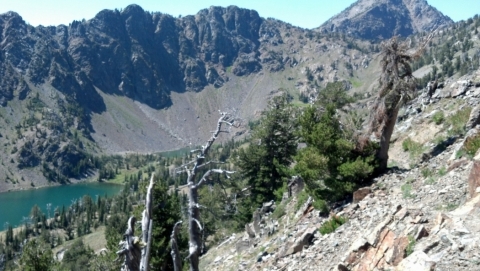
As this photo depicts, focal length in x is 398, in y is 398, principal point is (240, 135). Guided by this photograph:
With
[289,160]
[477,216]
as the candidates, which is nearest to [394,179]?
[477,216]

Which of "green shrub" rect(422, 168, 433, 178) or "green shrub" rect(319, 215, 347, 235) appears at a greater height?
"green shrub" rect(422, 168, 433, 178)

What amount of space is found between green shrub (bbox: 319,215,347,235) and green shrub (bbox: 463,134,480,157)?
606 cm

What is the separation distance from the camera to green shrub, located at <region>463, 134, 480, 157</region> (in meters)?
16.7

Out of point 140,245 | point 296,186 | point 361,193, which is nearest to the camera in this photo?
point 140,245

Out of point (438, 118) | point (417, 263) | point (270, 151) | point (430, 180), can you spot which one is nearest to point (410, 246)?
point (417, 263)

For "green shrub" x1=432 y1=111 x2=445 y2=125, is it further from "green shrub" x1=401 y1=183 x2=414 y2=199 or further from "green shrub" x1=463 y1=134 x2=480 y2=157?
"green shrub" x1=401 y1=183 x2=414 y2=199

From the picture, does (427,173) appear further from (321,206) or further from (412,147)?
(412,147)

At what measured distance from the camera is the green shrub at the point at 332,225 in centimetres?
1819

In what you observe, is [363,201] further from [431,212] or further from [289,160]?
[289,160]

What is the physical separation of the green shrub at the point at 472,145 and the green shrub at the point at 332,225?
6059 millimetres

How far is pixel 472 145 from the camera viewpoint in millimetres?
16891

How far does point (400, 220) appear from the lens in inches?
508

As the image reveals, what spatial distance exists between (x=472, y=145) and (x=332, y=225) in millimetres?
6871

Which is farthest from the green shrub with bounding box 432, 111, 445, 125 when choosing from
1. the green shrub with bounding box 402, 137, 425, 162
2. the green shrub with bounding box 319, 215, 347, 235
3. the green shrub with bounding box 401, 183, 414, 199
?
the green shrub with bounding box 319, 215, 347, 235
